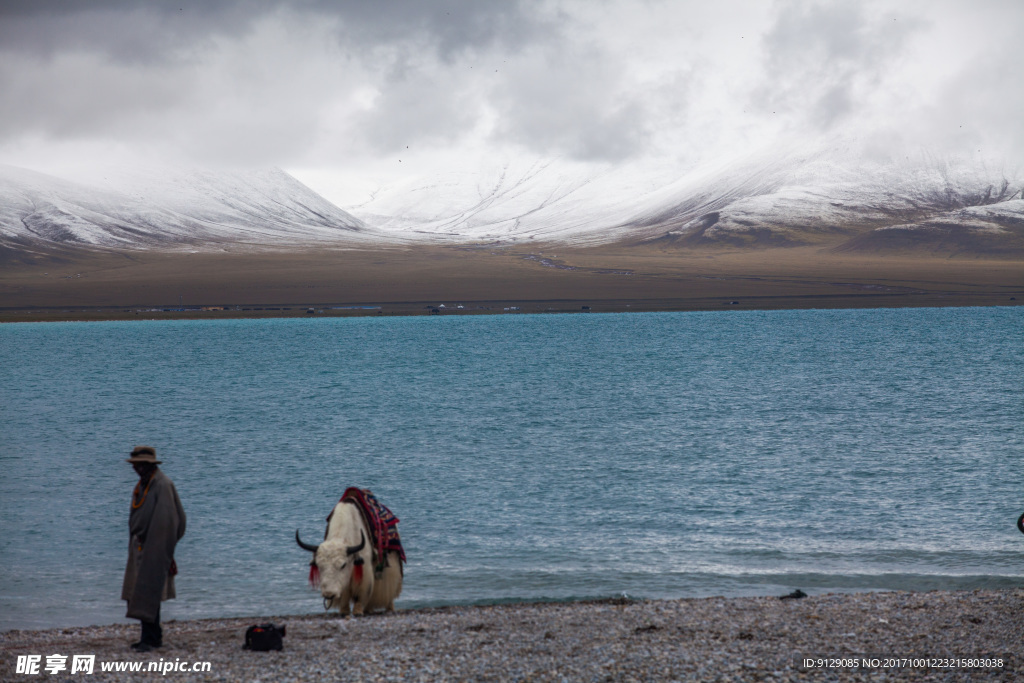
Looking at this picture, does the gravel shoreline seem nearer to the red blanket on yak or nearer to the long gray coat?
the long gray coat

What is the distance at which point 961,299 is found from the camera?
16175 cm

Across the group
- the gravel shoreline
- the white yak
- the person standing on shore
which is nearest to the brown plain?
the white yak

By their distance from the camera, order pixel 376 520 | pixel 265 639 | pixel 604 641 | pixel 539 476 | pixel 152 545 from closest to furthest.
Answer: pixel 152 545
pixel 265 639
pixel 604 641
pixel 376 520
pixel 539 476

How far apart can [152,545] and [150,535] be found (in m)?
0.11

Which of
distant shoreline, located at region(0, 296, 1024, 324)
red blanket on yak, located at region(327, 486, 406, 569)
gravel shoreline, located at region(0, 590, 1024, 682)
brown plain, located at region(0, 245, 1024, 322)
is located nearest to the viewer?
gravel shoreline, located at region(0, 590, 1024, 682)

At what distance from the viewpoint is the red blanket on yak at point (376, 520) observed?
507 inches

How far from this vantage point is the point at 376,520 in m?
12.9

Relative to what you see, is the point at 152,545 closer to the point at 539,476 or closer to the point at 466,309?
the point at 539,476

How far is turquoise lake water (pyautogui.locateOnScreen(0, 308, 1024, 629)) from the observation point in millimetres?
16422

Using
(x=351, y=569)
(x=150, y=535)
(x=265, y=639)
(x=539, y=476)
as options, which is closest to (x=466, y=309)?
(x=539, y=476)

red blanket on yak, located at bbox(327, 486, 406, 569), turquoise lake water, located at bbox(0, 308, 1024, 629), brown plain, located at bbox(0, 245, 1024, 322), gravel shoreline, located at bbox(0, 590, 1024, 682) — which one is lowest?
turquoise lake water, located at bbox(0, 308, 1024, 629)

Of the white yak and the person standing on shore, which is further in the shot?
the white yak

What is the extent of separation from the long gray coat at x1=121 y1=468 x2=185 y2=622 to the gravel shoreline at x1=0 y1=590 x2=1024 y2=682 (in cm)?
65

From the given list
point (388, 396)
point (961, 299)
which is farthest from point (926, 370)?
point (961, 299)
